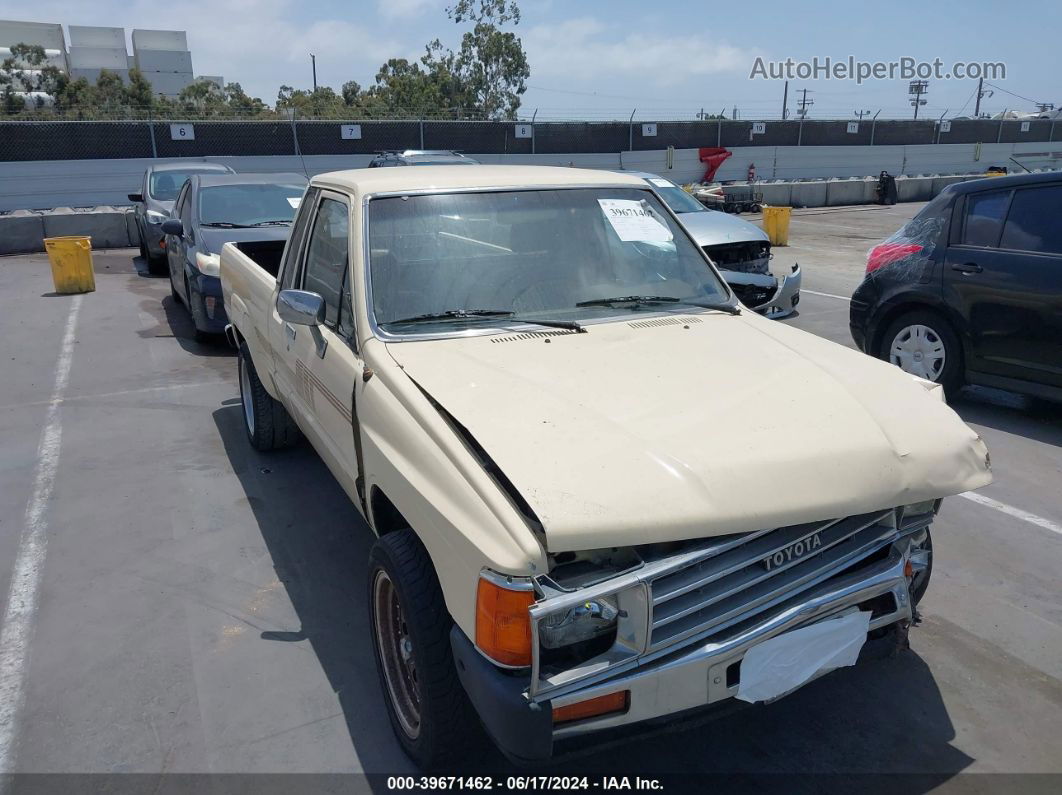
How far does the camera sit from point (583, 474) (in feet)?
7.88

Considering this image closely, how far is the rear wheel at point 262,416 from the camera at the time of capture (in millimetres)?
5617

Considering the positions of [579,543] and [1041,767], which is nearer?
[579,543]

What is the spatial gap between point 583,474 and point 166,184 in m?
13.7

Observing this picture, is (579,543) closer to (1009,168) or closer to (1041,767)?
(1041,767)

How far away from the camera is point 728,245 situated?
377 inches

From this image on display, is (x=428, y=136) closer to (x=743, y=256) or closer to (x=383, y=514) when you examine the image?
(x=743, y=256)

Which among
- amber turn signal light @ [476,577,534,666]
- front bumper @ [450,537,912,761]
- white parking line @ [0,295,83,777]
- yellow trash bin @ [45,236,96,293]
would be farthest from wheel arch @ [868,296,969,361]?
yellow trash bin @ [45,236,96,293]

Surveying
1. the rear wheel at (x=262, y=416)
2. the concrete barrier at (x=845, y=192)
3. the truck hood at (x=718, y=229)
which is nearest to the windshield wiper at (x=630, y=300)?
the rear wheel at (x=262, y=416)

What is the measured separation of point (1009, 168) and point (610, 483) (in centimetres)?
3919

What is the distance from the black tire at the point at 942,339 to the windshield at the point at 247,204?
20.2 ft

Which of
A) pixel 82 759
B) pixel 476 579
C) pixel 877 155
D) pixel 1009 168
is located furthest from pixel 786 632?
pixel 1009 168

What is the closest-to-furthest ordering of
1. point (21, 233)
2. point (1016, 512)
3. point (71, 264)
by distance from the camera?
point (1016, 512), point (71, 264), point (21, 233)

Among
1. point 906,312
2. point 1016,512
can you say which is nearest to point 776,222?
point 906,312

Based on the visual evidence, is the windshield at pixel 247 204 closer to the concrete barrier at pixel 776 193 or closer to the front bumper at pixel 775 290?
the front bumper at pixel 775 290
